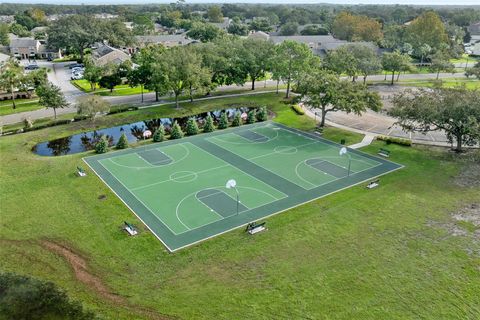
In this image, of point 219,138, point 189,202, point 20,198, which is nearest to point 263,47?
point 219,138

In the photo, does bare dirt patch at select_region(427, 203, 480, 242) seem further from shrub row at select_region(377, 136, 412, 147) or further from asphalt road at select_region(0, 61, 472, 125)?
asphalt road at select_region(0, 61, 472, 125)

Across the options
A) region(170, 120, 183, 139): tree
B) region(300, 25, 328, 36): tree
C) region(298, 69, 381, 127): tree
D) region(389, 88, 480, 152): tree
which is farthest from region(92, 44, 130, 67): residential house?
region(300, 25, 328, 36): tree

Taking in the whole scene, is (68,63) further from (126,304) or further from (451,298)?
(451,298)

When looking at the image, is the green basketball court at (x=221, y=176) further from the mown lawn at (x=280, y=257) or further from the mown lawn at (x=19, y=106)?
the mown lawn at (x=19, y=106)

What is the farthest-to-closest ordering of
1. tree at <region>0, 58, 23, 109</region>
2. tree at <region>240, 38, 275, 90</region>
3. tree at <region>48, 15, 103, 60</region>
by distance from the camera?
tree at <region>48, 15, 103, 60</region> → tree at <region>240, 38, 275, 90</region> → tree at <region>0, 58, 23, 109</region>

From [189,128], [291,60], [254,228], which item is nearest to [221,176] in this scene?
[254,228]

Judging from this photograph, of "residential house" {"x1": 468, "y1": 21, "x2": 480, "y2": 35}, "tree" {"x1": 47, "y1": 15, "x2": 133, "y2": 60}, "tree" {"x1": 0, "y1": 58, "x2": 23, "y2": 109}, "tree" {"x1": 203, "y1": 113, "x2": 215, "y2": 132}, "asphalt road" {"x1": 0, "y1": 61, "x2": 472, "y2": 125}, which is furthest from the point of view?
"residential house" {"x1": 468, "y1": 21, "x2": 480, "y2": 35}
